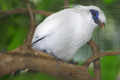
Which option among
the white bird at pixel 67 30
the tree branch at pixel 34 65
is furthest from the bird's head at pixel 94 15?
the tree branch at pixel 34 65

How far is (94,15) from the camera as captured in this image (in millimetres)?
531

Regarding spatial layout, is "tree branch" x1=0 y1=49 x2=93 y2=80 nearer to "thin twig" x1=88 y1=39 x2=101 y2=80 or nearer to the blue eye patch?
"thin twig" x1=88 y1=39 x2=101 y2=80

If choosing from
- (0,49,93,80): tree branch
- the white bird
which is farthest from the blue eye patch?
(0,49,93,80): tree branch

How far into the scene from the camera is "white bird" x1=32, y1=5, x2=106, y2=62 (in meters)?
0.50

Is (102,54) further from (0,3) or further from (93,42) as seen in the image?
(0,3)

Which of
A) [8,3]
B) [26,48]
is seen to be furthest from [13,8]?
[26,48]

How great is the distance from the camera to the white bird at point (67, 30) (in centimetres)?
50

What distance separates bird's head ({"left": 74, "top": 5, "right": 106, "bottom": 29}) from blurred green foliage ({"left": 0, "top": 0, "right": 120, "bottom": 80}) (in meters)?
0.01

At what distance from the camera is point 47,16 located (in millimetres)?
525

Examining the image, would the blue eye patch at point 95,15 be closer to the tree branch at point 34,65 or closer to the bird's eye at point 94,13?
the bird's eye at point 94,13

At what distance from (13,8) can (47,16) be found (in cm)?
9

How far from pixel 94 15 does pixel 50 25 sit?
4.8 inches

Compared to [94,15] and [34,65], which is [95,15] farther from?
[34,65]

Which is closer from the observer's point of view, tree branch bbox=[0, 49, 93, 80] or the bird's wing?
→ tree branch bbox=[0, 49, 93, 80]
